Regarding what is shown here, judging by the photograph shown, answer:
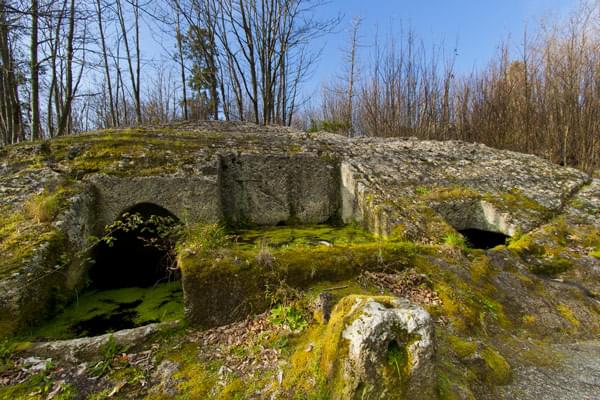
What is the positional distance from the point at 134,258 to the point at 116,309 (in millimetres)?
1752

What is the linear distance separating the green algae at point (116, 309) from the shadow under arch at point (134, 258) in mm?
367

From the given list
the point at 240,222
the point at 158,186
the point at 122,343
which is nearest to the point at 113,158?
the point at 158,186

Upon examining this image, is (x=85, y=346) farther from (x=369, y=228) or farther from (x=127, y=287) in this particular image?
(x=369, y=228)

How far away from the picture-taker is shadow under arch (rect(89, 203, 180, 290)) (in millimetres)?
4988

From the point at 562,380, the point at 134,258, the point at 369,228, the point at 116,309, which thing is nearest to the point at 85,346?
the point at 116,309

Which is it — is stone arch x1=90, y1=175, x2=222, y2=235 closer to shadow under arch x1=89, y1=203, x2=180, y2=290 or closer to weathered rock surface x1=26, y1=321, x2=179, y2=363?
shadow under arch x1=89, y1=203, x2=180, y2=290

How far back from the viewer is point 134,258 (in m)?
5.62

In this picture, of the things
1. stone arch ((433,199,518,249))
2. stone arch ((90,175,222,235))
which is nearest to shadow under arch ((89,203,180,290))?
stone arch ((90,175,222,235))

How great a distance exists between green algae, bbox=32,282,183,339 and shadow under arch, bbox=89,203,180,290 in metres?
0.37

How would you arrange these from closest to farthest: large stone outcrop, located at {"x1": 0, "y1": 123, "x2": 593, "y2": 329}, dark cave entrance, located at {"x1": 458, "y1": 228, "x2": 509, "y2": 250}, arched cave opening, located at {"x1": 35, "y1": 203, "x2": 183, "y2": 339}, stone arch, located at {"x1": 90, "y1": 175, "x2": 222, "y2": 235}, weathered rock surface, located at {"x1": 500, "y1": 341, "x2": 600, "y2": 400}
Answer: weathered rock surface, located at {"x1": 500, "y1": 341, "x2": 600, "y2": 400} < arched cave opening, located at {"x1": 35, "y1": 203, "x2": 183, "y2": 339} < large stone outcrop, located at {"x1": 0, "y1": 123, "x2": 593, "y2": 329} < stone arch, located at {"x1": 90, "y1": 175, "x2": 222, "y2": 235} < dark cave entrance, located at {"x1": 458, "y1": 228, "x2": 509, "y2": 250}

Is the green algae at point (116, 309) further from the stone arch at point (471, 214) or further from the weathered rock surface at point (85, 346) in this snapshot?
the stone arch at point (471, 214)

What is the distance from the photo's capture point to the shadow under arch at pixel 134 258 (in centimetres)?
499

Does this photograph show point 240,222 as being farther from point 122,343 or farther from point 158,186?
point 122,343

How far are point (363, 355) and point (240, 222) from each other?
15.2 ft
